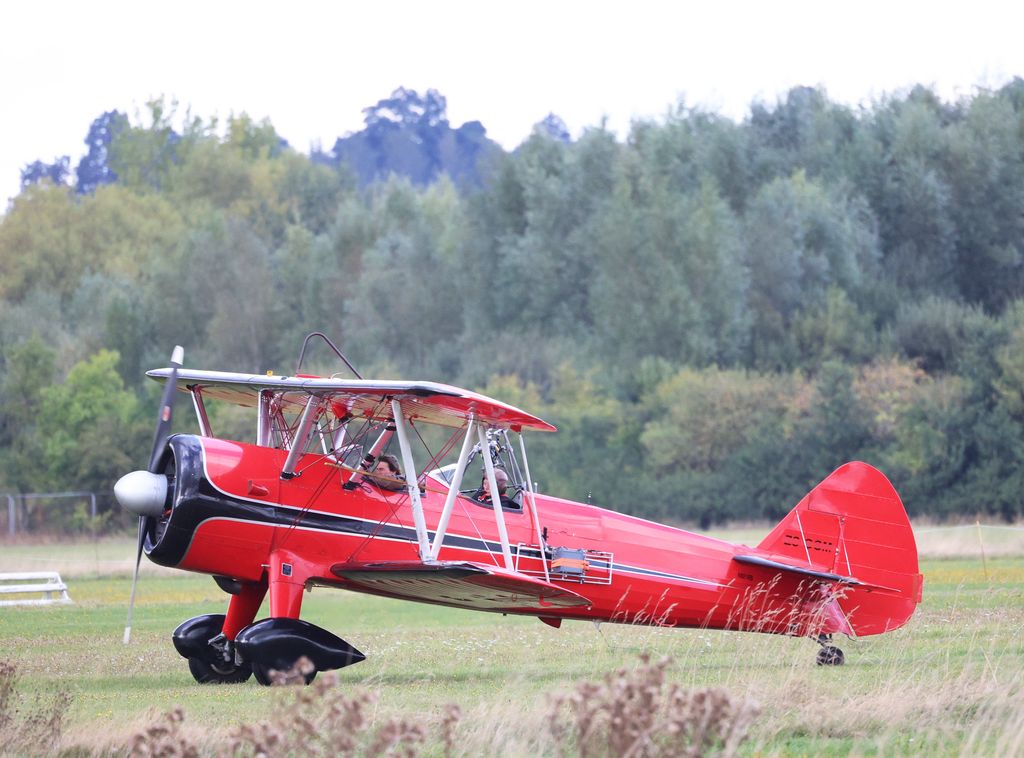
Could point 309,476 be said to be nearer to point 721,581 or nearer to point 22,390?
point 721,581

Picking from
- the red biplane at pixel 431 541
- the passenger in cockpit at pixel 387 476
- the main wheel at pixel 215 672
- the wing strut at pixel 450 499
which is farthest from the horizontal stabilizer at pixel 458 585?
the main wheel at pixel 215 672

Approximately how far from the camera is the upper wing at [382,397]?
10680 millimetres

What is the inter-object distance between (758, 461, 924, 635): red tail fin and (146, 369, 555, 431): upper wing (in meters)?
2.87

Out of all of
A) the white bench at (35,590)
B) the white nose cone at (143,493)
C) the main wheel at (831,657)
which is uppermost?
the white nose cone at (143,493)

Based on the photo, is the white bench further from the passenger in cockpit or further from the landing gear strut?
the landing gear strut

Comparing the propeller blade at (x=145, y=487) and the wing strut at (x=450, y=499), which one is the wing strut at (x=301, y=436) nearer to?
the propeller blade at (x=145, y=487)

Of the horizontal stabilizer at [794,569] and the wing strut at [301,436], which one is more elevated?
the wing strut at [301,436]

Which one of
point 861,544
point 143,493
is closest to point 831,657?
point 861,544

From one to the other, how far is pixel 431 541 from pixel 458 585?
789 millimetres

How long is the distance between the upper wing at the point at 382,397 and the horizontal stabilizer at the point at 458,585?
1.25m

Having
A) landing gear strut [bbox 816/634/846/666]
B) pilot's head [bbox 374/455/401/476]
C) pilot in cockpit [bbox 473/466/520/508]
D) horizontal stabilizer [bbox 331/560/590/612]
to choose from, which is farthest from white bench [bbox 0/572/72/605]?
landing gear strut [bbox 816/634/846/666]

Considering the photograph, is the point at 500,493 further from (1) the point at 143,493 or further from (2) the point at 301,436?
(1) the point at 143,493

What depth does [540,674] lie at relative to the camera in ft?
35.9

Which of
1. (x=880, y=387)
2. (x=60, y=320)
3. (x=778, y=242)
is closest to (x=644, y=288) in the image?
(x=778, y=242)
